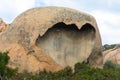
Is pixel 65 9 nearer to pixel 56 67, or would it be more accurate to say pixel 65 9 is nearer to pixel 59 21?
pixel 59 21

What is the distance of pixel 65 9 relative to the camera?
2259 cm

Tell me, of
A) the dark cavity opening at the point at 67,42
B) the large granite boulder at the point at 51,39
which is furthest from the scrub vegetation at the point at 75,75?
the dark cavity opening at the point at 67,42

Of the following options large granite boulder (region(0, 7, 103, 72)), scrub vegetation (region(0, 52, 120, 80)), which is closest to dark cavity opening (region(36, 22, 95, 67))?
large granite boulder (region(0, 7, 103, 72))

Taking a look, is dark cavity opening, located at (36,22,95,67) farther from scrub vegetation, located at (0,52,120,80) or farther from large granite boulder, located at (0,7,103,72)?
scrub vegetation, located at (0,52,120,80)

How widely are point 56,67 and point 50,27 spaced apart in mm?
2007

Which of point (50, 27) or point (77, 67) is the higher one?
point (50, 27)

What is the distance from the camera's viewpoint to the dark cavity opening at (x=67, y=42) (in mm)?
23188

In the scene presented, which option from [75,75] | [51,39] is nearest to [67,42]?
[51,39]

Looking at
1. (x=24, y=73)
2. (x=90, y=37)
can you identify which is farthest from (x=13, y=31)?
(x=90, y=37)

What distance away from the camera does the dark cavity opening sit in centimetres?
2319

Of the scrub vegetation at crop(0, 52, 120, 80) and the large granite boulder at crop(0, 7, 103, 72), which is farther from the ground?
the large granite boulder at crop(0, 7, 103, 72)

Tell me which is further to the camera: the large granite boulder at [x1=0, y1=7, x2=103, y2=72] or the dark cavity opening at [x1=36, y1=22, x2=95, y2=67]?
the dark cavity opening at [x1=36, y1=22, x2=95, y2=67]

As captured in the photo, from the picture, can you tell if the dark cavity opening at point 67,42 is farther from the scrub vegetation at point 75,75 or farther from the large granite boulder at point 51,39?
the scrub vegetation at point 75,75

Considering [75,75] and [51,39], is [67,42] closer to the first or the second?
[51,39]
